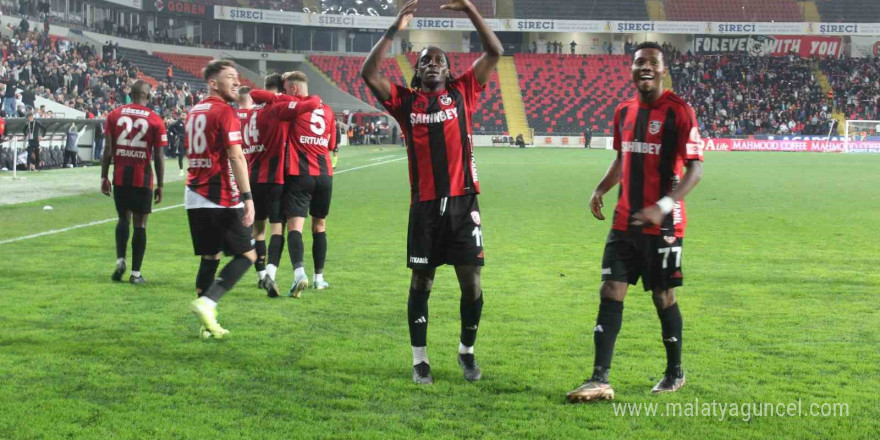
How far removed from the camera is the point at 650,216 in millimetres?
5223

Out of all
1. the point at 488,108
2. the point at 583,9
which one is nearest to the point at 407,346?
the point at 488,108

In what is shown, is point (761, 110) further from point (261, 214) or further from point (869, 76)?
point (261, 214)

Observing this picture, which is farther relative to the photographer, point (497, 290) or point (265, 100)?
point (497, 290)

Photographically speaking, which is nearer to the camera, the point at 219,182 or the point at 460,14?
the point at 219,182

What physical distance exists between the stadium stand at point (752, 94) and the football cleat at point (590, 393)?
55.2m

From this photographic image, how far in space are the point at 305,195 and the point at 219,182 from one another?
1941 millimetres

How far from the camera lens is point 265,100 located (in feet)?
27.5

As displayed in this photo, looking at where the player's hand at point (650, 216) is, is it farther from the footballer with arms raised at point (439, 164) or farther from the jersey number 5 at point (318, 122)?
the jersey number 5 at point (318, 122)

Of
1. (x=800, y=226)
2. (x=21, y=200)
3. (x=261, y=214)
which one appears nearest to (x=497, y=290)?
(x=261, y=214)

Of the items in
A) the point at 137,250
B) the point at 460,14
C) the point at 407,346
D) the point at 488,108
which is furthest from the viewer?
the point at 460,14

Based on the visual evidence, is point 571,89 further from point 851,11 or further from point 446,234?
point 446,234

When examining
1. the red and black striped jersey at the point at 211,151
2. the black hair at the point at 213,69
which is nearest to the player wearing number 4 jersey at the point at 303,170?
the red and black striped jersey at the point at 211,151

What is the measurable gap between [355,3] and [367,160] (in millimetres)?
36986

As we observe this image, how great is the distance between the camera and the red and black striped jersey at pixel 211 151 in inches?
276
